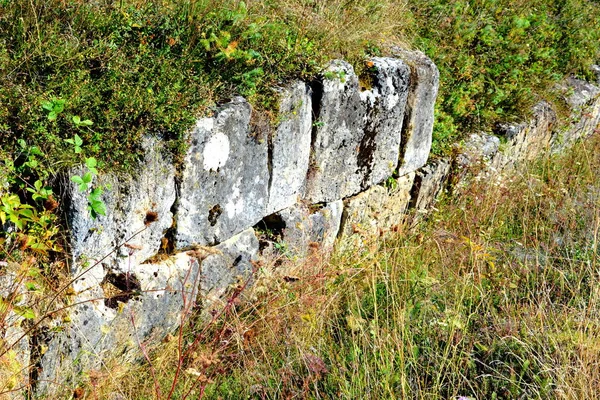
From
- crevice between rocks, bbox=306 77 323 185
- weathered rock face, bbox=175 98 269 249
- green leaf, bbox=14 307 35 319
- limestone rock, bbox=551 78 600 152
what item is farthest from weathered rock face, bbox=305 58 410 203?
limestone rock, bbox=551 78 600 152

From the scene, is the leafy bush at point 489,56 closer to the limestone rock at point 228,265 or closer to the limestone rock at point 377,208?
the limestone rock at point 377,208

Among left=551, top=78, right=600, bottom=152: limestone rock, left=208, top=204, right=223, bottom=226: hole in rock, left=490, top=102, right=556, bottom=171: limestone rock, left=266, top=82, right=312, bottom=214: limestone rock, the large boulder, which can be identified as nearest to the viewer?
left=208, top=204, right=223, bottom=226: hole in rock

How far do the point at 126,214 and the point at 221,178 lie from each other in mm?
555

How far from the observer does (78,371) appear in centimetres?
283

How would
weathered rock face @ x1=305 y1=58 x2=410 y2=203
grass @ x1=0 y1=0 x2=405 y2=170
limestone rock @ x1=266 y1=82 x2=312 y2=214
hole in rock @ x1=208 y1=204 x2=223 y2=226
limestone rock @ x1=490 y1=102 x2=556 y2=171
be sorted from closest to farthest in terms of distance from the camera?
grass @ x1=0 y1=0 x2=405 y2=170
hole in rock @ x1=208 y1=204 x2=223 y2=226
limestone rock @ x1=266 y1=82 x2=312 y2=214
weathered rock face @ x1=305 y1=58 x2=410 y2=203
limestone rock @ x1=490 y1=102 x2=556 y2=171

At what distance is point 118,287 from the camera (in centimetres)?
295

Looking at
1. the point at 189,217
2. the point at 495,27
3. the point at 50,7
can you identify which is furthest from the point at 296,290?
the point at 495,27

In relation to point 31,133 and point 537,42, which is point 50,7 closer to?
point 31,133

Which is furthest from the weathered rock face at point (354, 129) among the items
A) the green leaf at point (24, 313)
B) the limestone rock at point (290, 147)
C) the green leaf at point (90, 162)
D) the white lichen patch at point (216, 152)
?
the green leaf at point (24, 313)

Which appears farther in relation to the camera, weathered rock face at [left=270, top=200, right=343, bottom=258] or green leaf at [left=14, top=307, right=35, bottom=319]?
weathered rock face at [left=270, top=200, right=343, bottom=258]

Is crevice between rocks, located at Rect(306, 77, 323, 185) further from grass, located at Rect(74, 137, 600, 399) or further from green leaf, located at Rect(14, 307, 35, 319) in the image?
green leaf, located at Rect(14, 307, 35, 319)

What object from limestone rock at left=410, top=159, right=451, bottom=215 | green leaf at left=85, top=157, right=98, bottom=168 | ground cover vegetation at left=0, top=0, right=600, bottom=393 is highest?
ground cover vegetation at left=0, top=0, right=600, bottom=393

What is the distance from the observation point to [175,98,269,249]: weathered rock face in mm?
3094

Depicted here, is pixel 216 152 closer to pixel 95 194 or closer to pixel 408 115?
pixel 95 194
